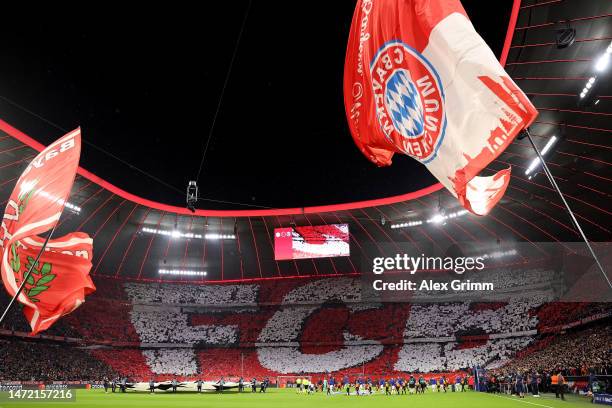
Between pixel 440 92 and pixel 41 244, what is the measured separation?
8507 mm

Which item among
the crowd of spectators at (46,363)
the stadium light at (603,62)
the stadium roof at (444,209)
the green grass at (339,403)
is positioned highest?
the stadium roof at (444,209)

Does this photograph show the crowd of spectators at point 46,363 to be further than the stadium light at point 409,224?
No

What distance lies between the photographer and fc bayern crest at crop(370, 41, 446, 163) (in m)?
5.07

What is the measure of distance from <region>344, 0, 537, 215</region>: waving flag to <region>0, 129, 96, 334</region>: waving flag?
4957 millimetres

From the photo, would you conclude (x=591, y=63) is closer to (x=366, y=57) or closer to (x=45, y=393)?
(x=366, y=57)

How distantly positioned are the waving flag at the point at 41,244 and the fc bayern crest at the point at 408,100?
4.93 m

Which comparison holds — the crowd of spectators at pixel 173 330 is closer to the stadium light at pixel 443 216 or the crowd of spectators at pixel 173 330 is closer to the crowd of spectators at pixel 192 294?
the crowd of spectators at pixel 192 294

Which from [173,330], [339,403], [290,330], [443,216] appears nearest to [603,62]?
[339,403]

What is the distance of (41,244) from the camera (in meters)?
9.95

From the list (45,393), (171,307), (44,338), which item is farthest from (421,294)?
(45,393)

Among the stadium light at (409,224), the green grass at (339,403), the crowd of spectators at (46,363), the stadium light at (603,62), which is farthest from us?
the stadium light at (409,224)

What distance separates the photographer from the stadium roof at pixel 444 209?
16.7 metres

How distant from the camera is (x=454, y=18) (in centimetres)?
469

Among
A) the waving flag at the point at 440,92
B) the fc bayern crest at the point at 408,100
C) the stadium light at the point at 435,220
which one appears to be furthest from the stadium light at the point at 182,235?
the fc bayern crest at the point at 408,100
